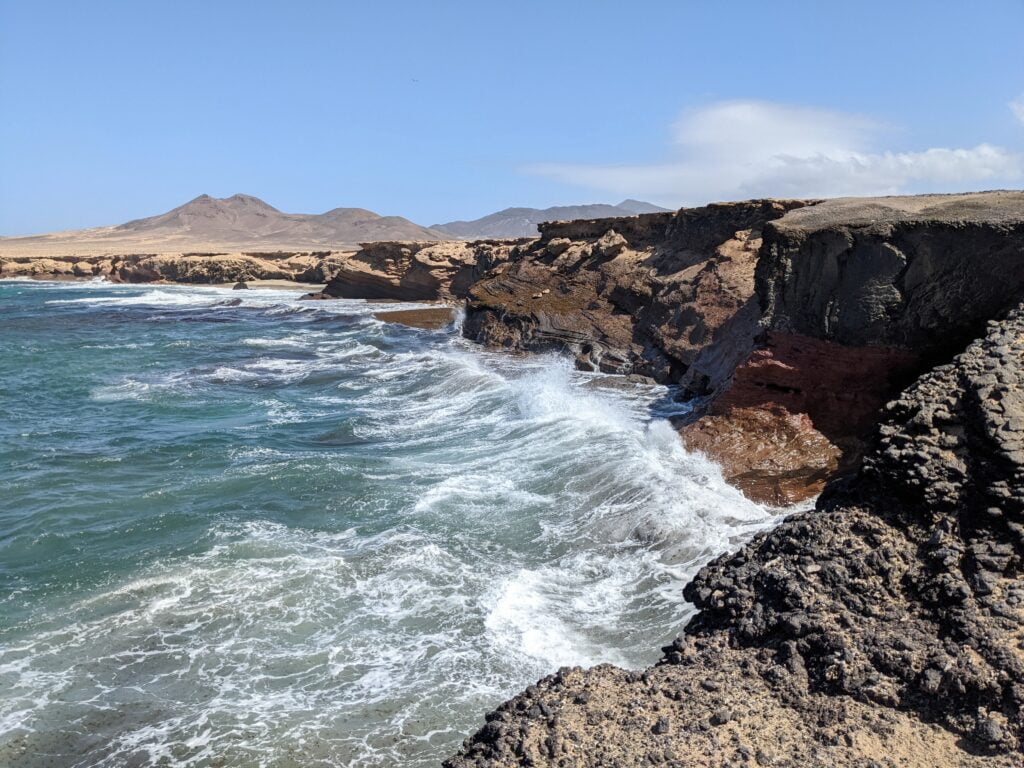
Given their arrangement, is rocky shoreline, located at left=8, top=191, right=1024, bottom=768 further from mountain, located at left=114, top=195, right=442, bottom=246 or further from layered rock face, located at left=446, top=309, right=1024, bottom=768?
mountain, located at left=114, top=195, right=442, bottom=246

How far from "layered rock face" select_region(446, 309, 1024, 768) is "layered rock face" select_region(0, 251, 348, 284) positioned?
38424 millimetres

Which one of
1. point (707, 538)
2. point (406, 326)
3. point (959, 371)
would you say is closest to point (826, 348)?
point (707, 538)

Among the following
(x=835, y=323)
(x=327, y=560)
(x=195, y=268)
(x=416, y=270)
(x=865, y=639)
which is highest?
(x=195, y=268)

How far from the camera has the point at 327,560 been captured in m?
7.45

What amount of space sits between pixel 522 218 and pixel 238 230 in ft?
206

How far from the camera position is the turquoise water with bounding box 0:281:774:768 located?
17.1 ft

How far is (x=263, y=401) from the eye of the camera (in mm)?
15086

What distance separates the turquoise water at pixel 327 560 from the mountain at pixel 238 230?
67.1 metres

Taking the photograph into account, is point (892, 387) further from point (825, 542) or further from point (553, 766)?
point (553, 766)

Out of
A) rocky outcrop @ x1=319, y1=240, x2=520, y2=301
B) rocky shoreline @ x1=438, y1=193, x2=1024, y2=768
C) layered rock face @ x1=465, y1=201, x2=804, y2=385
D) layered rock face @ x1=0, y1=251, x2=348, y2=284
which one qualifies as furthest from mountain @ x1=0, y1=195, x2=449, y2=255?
rocky shoreline @ x1=438, y1=193, x2=1024, y2=768

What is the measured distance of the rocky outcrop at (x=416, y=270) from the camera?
29.2m


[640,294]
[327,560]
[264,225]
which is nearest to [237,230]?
[264,225]

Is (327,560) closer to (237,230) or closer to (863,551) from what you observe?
(863,551)

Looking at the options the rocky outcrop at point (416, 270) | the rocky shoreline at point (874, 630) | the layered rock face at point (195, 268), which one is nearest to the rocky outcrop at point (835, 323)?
the rocky shoreline at point (874, 630)
